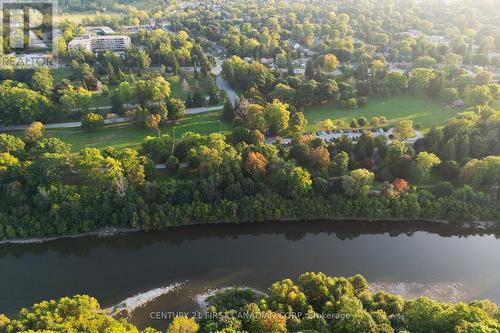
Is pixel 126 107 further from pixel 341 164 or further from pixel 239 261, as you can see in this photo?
pixel 341 164

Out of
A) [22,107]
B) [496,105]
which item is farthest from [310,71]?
[22,107]

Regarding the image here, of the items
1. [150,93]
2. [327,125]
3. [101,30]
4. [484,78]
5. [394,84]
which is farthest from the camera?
[101,30]

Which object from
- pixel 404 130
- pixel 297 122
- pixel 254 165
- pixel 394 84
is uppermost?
pixel 394 84

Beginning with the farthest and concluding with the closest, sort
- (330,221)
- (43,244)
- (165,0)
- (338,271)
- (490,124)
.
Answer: (165,0)
(490,124)
(330,221)
(43,244)
(338,271)

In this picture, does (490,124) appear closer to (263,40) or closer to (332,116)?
(332,116)

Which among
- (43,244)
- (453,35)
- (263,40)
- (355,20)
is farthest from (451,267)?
(355,20)

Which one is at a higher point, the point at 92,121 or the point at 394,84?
the point at 394,84

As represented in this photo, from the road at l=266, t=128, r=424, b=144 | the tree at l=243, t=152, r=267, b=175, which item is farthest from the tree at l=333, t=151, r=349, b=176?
the road at l=266, t=128, r=424, b=144
